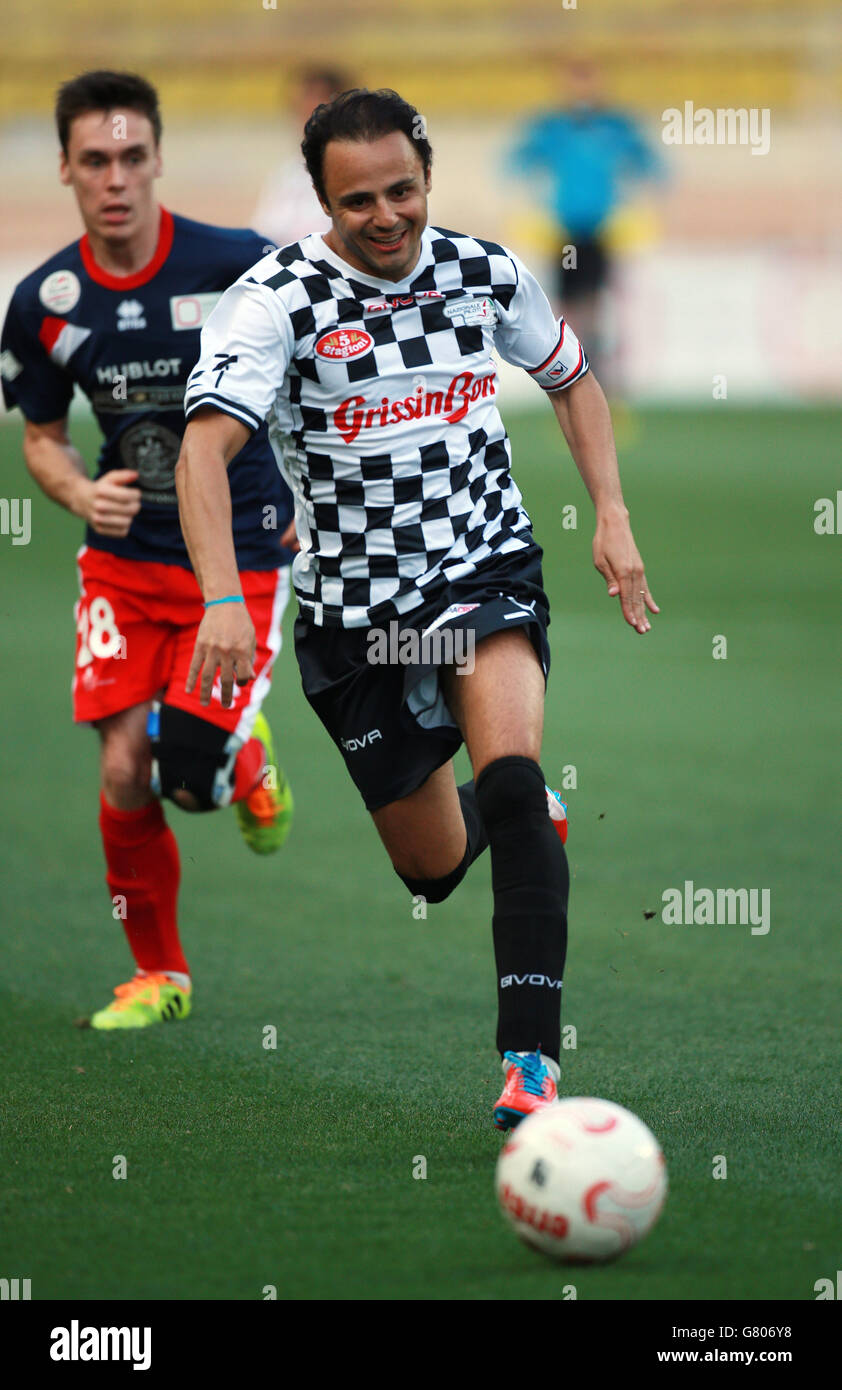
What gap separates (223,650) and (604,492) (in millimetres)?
992

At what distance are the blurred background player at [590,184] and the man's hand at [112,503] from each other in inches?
572

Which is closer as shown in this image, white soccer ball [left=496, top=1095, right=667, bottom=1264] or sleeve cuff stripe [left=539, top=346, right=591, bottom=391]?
white soccer ball [left=496, top=1095, right=667, bottom=1264]

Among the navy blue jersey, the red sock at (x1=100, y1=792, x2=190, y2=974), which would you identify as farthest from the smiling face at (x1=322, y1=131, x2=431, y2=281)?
the red sock at (x1=100, y1=792, x2=190, y2=974)

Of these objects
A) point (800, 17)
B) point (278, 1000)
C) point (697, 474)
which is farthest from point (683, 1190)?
point (800, 17)

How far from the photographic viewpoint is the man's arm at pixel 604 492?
399 cm

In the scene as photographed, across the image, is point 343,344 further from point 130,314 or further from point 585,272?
point 585,272

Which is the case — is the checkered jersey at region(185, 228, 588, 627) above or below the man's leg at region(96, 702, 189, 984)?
above

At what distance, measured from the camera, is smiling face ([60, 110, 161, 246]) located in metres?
4.91

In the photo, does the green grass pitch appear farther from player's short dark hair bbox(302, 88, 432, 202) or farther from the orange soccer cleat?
player's short dark hair bbox(302, 88, 432, 202)

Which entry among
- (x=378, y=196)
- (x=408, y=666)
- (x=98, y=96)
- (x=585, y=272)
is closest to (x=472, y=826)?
(x=408, y=666)

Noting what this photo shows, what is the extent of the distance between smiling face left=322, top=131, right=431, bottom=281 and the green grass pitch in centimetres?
179

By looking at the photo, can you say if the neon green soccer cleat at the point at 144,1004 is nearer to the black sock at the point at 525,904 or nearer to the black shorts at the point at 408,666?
the black shorts at the point at 408,666
